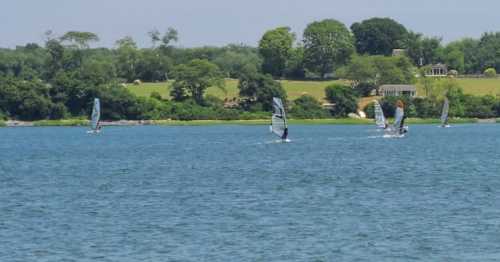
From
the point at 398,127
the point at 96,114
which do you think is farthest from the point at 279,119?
the point at 96,114

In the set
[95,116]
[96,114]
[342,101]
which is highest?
[342,101]

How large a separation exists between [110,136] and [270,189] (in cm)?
8586

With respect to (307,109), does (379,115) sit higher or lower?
higher

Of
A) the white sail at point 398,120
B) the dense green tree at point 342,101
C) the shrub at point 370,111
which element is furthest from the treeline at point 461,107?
the white sail at point 398,120

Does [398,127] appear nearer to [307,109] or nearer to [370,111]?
[370,111]

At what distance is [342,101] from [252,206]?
140 meters

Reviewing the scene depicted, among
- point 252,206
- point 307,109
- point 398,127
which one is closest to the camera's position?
point 252,206

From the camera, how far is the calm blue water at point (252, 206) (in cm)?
4172

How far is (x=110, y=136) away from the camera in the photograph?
483ft

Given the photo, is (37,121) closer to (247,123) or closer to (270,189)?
(247,123)

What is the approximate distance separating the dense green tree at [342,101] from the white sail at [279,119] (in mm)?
76744

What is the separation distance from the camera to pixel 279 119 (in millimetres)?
111875

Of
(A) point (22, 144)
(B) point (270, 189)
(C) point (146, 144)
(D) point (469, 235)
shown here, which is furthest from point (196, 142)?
(D) point (469, 235)

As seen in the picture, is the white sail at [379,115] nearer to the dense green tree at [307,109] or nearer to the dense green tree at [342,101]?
the dense green tree at [342,101]
